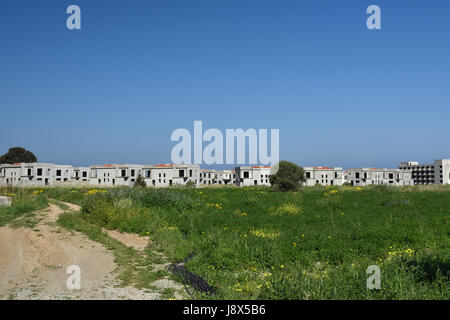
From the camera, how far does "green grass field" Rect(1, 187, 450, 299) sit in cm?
611

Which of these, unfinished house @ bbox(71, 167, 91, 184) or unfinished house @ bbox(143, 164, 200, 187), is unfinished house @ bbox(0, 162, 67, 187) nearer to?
unfinished house @ bbox(71, 167, 91, 184)

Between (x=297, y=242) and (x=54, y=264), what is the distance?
246 inches

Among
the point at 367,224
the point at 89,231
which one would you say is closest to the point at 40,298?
the point at 89,231

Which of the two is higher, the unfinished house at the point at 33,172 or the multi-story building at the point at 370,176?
the unfinished house at the point at 33,172

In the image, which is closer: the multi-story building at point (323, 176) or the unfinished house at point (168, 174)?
the unfinished house at point (168, 174)

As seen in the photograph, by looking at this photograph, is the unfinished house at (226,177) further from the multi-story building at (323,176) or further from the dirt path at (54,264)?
the dirt path at (54,264)

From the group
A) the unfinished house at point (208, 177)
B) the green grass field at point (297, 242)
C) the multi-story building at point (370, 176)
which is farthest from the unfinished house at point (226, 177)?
the green grass field at point (297, 242)

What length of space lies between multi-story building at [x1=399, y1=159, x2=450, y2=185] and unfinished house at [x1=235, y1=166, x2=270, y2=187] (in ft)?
246

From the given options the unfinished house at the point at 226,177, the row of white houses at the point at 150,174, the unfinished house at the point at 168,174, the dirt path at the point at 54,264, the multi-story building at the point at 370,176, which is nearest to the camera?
the dirt path at the point at 54,264

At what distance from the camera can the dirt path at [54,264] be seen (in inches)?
260

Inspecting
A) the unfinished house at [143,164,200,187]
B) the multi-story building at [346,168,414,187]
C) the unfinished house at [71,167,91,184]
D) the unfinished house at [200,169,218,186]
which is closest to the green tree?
the unfinished house at [71,167,91,184]

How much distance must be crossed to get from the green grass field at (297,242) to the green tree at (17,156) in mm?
95517
